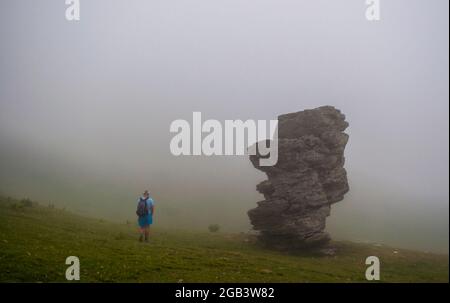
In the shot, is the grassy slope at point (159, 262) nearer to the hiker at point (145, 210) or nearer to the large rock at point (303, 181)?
the hiker at point (145, 210)

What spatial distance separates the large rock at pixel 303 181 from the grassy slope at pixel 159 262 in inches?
127

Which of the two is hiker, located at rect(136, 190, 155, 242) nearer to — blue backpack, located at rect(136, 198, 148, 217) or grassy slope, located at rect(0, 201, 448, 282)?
blue backpack, located at rect(136, 198, 148, 217)

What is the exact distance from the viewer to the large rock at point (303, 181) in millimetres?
44438

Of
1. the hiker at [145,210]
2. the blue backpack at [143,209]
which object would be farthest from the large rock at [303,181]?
the blue backpack at [143,209]

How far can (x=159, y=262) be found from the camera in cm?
2741

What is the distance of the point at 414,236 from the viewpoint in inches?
4850

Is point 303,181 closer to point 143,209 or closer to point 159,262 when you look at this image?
point 143,209

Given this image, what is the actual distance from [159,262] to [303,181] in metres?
25.7

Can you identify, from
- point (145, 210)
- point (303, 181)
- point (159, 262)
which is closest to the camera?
point (159, 262)

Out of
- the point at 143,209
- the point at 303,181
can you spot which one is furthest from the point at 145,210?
the point at 303,181

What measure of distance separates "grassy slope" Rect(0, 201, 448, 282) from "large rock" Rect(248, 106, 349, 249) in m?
3.23

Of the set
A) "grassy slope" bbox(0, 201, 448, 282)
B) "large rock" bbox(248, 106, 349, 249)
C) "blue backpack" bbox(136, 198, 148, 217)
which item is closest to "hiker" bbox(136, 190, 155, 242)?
"blue backpack" bbox(136, 198, 148, 217)

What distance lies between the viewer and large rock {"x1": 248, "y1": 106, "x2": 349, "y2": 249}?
4444 cm
